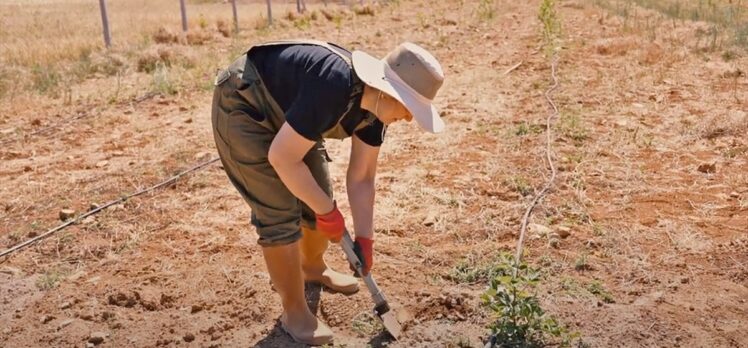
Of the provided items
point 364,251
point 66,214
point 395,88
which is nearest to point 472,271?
point 364,251

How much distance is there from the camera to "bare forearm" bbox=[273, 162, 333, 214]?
222 cm

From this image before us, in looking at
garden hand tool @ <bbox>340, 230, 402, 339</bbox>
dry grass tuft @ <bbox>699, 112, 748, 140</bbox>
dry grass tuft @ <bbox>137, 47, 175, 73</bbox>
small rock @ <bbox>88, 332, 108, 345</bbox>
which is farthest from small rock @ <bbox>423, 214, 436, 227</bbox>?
dry grass tuft @ <bbox>137, 47, 175, 73</bbox>

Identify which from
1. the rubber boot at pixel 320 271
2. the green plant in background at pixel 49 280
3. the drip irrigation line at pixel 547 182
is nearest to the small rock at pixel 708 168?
the drip irrigation line at pixel 547 182

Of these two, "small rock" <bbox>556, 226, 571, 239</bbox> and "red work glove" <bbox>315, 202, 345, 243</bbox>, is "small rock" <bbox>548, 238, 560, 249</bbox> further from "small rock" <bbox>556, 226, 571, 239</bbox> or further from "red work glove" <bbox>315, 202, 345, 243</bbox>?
"red work glove" <bbox>315, 202, 345, 243</bbox>

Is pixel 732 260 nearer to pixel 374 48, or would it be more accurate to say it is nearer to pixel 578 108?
pixel 578 108

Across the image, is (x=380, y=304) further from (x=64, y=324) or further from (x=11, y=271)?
(x=11, y=271)

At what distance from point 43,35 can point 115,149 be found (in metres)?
8.32

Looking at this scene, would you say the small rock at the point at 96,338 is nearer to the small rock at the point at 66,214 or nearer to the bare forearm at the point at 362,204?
the bare forearm at the point at 362,204

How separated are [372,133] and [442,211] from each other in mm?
1540

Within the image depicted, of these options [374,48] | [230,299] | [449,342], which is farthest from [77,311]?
[374,48]

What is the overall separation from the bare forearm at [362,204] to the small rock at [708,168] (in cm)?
266

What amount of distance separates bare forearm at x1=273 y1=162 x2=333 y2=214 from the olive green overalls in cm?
19

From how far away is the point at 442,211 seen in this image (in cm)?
400

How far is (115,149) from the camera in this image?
532 centimetres
